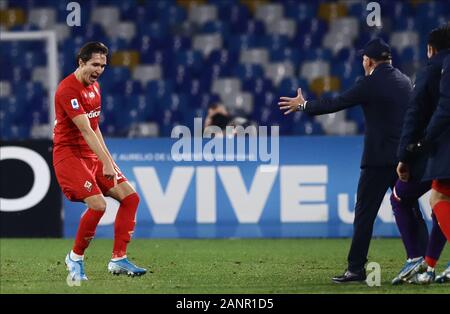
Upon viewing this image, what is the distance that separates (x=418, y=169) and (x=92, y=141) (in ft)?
8.36

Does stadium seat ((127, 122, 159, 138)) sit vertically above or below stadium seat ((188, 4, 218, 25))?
below

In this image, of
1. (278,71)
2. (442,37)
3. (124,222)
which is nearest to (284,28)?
(278,71)

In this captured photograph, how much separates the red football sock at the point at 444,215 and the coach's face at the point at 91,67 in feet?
9.38

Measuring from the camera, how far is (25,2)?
20.5 meters

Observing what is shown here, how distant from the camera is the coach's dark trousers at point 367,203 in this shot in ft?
27.9

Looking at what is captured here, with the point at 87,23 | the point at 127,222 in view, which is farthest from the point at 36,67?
the point at 127,222

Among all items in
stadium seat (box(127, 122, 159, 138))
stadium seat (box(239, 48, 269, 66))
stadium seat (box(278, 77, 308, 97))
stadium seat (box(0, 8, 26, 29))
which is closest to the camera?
stadium seat (box(127, 122, 159, 138))

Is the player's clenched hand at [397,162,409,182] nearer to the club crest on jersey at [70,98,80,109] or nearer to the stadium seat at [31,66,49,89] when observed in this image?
the club crest on jersey at [70,98,80,109]

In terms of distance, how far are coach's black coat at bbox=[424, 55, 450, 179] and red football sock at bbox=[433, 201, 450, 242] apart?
0.26 metres

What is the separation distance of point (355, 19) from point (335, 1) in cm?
61

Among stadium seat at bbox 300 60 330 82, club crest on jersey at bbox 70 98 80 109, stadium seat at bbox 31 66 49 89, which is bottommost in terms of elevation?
stadium seat at bbox 31 66 49 89

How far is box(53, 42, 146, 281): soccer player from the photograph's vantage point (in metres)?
8.48

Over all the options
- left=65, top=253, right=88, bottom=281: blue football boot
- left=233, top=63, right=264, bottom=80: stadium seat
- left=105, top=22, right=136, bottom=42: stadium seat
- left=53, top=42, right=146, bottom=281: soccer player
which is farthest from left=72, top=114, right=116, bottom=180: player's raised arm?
left=105, top=22, right=136, bottom=42: stadium seat

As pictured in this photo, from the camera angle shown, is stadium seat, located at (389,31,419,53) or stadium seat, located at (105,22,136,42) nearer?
stadium seat, located at (389,31,419,53)
